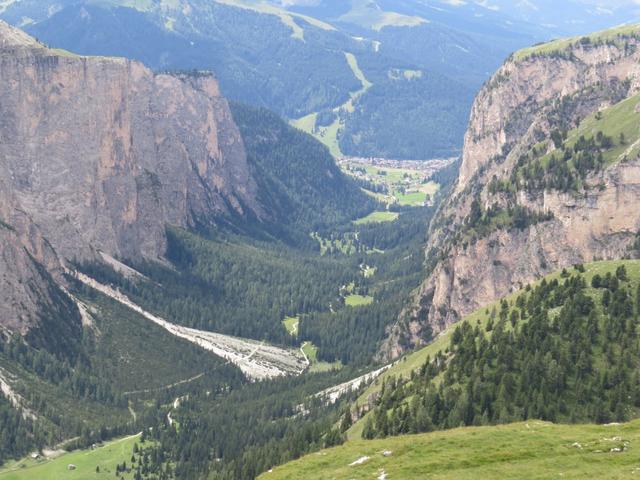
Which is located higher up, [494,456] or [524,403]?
[494,456]

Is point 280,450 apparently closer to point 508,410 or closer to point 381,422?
point 381,422

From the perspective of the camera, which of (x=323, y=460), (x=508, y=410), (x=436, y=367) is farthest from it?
(x=436, y=367)

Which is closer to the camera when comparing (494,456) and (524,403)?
(494,456)

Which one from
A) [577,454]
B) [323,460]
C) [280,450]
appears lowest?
[280,450]

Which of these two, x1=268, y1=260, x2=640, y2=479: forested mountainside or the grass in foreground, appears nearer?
the grass in foreground

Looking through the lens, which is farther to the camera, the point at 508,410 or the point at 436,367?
the point at 436,367

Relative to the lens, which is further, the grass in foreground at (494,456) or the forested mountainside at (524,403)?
the forested mountainside at (524,403)

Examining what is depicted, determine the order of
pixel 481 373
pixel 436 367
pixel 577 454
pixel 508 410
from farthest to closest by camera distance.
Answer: pixel 436 367
pixel 481 373
pixel 508 410
pixel 577 454

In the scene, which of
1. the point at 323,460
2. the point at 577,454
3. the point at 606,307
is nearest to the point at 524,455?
the point at 577,454
